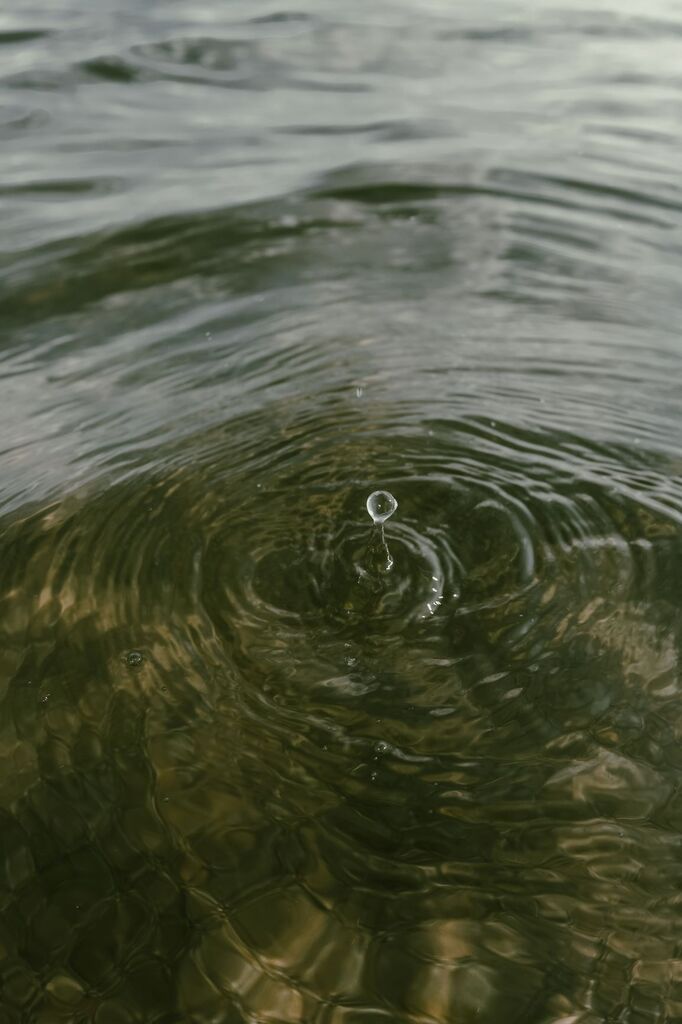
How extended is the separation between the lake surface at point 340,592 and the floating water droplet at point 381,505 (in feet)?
0.12

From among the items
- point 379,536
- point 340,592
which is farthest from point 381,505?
point 340,592

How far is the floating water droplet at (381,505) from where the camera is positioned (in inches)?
83.6

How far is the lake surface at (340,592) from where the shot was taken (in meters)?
1.44

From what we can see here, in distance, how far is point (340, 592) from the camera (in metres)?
1.98

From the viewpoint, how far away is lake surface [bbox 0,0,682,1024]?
144 centimetres

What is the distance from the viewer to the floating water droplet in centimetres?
212

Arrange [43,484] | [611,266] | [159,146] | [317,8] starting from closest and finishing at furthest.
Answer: [43,484] → [611,266] → [159,146] → [317,8]

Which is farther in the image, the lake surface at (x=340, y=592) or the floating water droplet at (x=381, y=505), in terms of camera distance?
the floating water droplet at (x=381, y=505)

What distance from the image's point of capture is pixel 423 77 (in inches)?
191

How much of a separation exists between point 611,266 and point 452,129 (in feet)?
4.23

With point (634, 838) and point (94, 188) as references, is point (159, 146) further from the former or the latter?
point (634, 838)

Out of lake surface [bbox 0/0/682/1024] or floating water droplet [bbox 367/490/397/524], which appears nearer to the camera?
lake surface [bbox 0/0/682/1024]

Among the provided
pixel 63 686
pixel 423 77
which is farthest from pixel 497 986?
pixel 423 77

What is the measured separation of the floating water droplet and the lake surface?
0.04 metres
